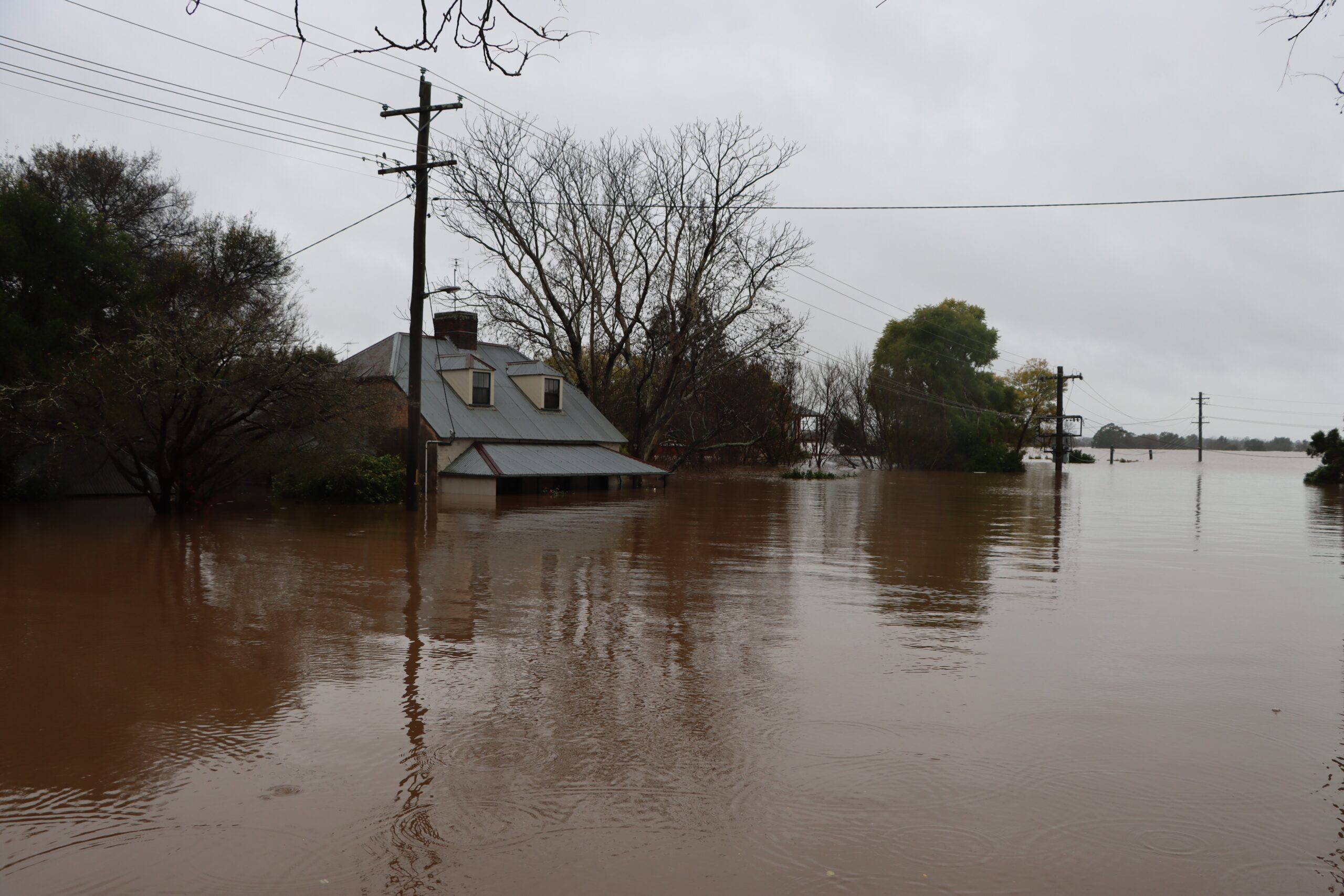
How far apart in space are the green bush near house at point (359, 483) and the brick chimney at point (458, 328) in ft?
34.1

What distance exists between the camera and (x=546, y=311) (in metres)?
40.6

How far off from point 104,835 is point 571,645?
465cm

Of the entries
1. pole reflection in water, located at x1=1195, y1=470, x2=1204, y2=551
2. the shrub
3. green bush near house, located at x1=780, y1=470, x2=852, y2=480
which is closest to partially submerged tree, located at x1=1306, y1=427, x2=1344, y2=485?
pole reflection in water, located at x1=1195, y1=470, x2=1204, y2=551

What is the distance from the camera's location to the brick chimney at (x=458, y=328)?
37188 millimetres

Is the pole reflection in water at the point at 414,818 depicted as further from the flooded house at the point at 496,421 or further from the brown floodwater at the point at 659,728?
the flooded house at the point at 496,421

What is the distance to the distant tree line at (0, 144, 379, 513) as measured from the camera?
64.7 ft

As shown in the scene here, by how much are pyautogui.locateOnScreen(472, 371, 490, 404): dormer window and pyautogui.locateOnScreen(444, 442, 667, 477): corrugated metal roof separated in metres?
1.98

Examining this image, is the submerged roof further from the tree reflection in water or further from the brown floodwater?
the brown floodwater

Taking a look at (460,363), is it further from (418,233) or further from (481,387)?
(418,233)

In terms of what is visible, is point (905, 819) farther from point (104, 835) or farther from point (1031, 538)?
point (1031, 538)

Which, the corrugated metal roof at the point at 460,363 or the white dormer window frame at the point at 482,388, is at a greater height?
the corrugated metal roof at the point at 460,363

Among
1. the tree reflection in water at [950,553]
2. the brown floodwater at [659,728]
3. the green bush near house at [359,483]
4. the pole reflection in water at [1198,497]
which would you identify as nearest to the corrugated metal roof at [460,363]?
the green bush near house at [359,483]

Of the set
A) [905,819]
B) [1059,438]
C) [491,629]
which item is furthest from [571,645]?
[1059,438]

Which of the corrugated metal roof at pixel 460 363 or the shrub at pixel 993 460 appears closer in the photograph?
the corrugated metal roof at pixel 460 363
